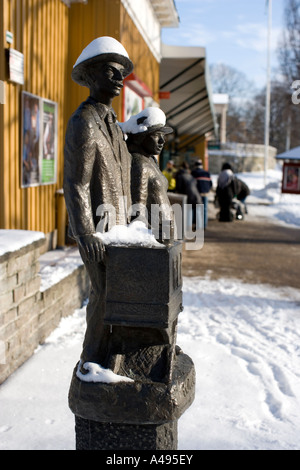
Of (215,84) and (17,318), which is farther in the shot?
(215,84)

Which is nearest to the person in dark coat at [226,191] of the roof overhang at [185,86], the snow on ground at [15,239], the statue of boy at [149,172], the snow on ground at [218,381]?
the roof overhang at [185,86]

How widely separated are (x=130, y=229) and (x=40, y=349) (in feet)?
8.31

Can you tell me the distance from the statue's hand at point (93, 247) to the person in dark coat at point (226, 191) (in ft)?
40.4

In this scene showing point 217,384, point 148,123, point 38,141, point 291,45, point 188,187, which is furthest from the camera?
point 291,45

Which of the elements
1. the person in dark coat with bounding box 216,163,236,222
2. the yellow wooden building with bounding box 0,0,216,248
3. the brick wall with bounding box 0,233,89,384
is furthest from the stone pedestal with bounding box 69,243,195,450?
the person in dark coat with bounding box 216,163,236,222

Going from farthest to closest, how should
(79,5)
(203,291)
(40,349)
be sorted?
(79,5) → (203,291) → (40,349)

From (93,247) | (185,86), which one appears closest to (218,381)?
(93,247)

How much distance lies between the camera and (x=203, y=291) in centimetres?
720

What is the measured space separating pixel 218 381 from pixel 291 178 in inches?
500

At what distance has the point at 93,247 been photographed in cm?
260

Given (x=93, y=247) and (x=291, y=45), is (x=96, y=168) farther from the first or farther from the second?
(x=291, y=45)

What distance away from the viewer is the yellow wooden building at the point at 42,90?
6082 millimetres
